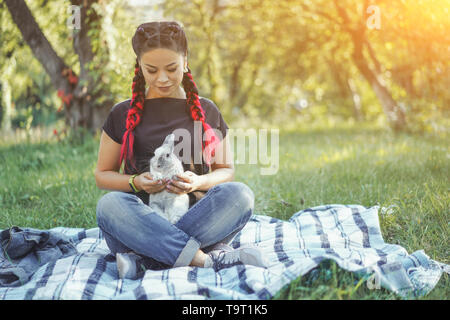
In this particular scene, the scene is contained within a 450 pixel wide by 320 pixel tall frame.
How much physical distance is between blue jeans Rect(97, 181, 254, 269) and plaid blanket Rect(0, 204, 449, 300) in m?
0.12

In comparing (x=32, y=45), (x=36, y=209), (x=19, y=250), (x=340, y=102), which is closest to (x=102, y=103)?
(x=32, y=45)

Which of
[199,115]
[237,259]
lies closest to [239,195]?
[237,259]

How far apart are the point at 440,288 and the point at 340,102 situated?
12.1 metres

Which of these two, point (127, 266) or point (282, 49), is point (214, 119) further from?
point (282, 49)

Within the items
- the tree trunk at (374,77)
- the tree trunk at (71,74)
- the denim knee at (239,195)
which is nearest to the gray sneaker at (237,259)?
the denim knee at (239,195)

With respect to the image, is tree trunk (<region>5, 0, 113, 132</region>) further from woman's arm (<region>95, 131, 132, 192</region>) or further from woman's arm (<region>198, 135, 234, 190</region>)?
woman's arm (<region>198, 135, 234, 190</region>)

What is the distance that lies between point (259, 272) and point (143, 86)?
1.39 m

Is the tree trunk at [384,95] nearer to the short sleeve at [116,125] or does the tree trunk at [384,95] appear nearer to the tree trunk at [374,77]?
the tree trunk at [374,77]

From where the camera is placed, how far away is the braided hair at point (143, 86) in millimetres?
2427

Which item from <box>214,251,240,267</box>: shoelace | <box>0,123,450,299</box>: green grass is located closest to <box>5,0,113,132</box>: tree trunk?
<box>0,123,450,299</box>: green grass

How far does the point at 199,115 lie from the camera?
262cm

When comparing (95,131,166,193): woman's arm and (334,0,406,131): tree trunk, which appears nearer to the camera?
(95,131,166,193): woman's arm

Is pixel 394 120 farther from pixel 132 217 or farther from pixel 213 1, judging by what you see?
pixel 132 217

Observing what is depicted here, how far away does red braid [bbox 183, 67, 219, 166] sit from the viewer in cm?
263
